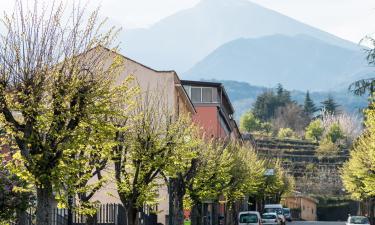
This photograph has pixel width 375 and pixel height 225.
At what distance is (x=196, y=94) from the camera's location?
211 feet

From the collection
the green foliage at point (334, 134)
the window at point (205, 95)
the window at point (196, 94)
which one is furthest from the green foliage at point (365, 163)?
the green foliage at point (334, 134)

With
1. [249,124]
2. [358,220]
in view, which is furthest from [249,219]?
[249,124]

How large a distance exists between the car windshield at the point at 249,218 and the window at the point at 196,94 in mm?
20623

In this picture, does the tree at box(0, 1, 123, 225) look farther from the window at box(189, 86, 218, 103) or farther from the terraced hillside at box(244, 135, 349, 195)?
the terraced hillside at box(244, 135, 349, 195)

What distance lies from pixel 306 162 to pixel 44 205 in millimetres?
134401

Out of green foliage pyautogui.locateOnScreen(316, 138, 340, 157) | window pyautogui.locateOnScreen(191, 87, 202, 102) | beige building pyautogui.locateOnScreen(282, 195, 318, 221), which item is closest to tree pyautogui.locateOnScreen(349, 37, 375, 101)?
window pyautogui.locateOnScreen(191, 87, 202, 102)

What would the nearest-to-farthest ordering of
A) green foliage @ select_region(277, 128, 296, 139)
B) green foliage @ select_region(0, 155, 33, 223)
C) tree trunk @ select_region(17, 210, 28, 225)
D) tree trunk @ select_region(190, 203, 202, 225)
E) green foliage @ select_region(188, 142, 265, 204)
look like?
green foliage @ select_region(0, 155, 33, 223) < tree trunk @ select_region(17, 210, 28, 225) < green foliage @ select_region(188, 142, 265, 204) < tree trunk @ select_region(190, 203, 202, 225) < green foliage @ select_region(277, 128, 296, 139)

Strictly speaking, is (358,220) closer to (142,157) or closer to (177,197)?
(177,197)

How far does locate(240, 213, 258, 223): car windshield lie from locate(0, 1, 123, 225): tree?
28.2 m

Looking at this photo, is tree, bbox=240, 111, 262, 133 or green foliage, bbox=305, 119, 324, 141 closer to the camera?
green foliage, bbox=305, 119, 324, 141

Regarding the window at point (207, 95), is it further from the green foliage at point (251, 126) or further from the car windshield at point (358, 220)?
the green foliage at point (251, 126)

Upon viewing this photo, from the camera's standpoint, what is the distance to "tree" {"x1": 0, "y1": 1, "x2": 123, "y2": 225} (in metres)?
15.7

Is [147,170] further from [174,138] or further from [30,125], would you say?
[30,125]

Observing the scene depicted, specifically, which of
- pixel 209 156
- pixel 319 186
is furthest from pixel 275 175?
pixel 209 156
